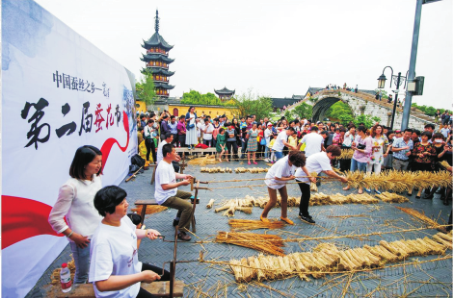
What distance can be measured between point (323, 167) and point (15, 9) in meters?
5.39

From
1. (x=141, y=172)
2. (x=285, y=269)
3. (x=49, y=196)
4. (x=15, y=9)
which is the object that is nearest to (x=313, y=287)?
(x=285, y=269)

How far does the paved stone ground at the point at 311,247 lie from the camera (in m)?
3.14

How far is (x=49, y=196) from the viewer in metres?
3.51

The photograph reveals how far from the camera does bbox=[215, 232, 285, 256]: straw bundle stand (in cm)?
396

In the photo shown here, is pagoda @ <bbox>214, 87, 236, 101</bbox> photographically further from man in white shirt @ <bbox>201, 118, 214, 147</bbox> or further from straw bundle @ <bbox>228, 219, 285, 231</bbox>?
straw bundle @ <bbox>228, 219, 285, 231</bbox>

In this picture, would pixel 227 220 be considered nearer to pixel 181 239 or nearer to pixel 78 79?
pixel 181 239

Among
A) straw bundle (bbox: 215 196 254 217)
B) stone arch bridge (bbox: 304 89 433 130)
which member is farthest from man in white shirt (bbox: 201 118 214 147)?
stone arch bridge (bbox: 304 89 433 130)

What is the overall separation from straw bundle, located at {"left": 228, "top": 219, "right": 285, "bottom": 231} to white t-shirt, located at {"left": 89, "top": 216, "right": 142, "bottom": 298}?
2928 millimetres

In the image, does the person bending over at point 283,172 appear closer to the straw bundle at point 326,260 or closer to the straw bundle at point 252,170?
the straw bundle at point 326,260

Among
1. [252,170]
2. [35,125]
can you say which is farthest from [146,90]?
[35,125]

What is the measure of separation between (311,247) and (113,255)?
133 inches

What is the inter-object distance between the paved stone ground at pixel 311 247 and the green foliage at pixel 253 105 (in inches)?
709

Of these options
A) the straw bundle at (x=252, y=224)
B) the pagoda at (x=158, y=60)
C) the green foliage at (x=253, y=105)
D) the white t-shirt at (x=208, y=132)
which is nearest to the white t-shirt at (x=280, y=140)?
the straw bundle at (x=252, y=224)

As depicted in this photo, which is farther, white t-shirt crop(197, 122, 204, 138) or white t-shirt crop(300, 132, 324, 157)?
white t-shirt crop(197, 122, 204, 138)
